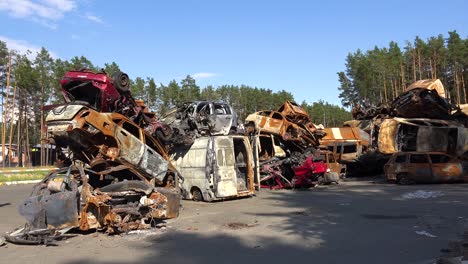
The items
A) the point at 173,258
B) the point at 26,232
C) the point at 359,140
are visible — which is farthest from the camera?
the point at 359,140

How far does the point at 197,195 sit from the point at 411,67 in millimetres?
53541

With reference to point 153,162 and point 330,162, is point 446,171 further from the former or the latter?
point 153,162

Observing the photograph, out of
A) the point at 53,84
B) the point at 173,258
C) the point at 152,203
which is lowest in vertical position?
the point at 173,258

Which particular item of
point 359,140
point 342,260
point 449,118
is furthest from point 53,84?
point 342,260

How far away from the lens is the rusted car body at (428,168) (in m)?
18.4

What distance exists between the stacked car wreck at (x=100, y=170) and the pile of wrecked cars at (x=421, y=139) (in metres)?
10.7

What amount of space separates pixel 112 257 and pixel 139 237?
166 cm

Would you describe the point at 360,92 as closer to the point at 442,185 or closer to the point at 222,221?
the point at 442,185

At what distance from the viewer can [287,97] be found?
264 ft

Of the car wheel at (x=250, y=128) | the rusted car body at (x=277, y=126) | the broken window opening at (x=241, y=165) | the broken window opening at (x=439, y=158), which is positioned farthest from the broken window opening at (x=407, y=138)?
the broken window opening at (x=241, y=165)

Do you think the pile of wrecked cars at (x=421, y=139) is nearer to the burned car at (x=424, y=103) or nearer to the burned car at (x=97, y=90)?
the burned car at (x=424, y=103)

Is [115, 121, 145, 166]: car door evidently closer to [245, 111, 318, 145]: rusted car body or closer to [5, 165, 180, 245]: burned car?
[5, 165, 180, 245]: burned car

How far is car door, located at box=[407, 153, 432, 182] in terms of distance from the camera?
18484 millimetres

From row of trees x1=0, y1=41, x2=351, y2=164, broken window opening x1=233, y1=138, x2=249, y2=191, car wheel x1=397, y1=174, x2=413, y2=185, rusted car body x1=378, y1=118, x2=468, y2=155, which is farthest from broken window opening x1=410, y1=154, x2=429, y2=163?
row of trees x1=0, y1=41, x2=351, y2=164
